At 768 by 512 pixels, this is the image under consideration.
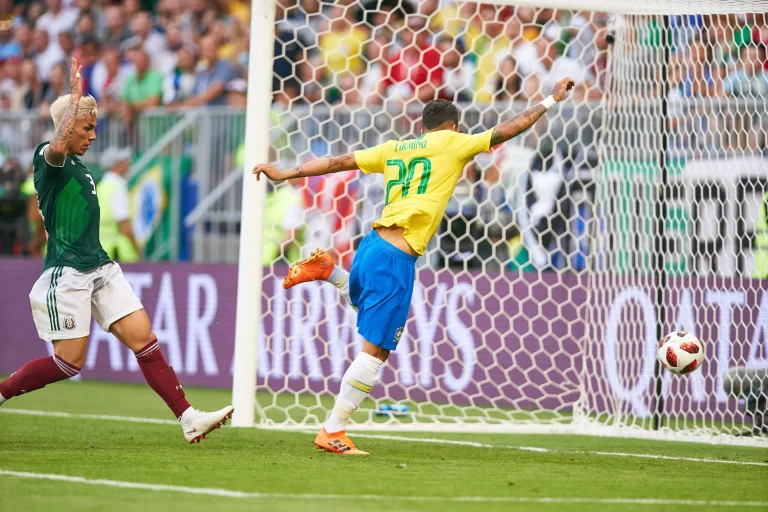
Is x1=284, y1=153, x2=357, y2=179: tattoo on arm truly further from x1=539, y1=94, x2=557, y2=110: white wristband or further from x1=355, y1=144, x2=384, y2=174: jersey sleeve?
x1=539, y1=94, x2=557, y2=110: white wristband

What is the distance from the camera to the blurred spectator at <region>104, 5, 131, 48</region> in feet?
56.6

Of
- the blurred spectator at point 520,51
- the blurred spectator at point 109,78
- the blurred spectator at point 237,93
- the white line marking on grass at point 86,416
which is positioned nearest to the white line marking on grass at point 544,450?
the white line marking on grass at point 86,416

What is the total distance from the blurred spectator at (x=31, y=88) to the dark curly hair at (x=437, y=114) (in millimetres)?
10790

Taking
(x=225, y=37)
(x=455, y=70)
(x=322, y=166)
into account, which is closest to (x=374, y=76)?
(x=455, y=70)

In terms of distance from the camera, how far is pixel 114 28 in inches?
688

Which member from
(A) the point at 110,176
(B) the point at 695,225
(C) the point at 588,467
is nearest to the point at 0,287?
(A) the point at 110,176

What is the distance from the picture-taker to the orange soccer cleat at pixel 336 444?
271 inches

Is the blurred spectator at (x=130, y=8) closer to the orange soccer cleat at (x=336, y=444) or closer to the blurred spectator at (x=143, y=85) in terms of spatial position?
the blurred spectator at (x=143, y=85)

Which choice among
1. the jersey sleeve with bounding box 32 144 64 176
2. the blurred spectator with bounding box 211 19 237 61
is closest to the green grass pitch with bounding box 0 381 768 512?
the jersey sleeve with bounding box 32 144 64 176

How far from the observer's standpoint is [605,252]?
1014 cm

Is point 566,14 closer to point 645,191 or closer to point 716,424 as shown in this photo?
point 645,191

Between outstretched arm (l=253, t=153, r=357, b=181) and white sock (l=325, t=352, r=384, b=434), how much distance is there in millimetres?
1172

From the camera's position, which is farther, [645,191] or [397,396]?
[397,396]

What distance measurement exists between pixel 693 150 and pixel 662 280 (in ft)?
4.38
